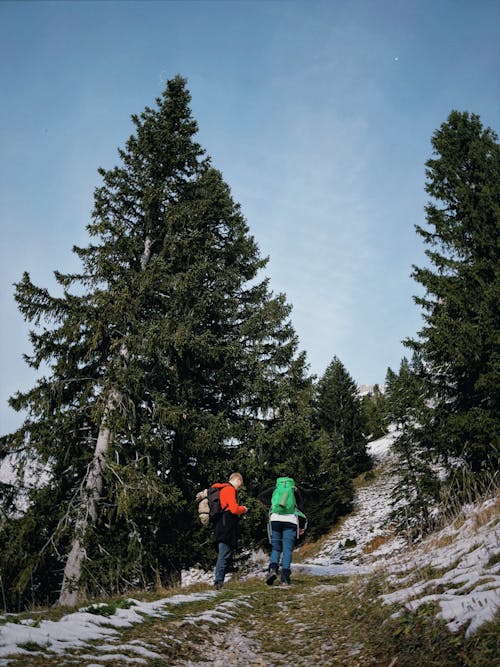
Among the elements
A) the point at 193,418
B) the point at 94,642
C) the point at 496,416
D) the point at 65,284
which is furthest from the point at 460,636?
the point at 65,284

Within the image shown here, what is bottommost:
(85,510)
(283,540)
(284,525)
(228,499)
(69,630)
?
(283,540)

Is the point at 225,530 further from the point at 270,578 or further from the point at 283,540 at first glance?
the point at 270,578

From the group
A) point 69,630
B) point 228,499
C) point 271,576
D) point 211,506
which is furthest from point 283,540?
point 69,630

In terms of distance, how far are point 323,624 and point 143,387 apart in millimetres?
6938

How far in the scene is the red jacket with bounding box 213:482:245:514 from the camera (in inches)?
287

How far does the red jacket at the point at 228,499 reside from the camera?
7.29 m

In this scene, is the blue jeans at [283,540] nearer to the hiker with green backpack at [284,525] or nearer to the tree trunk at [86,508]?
the hiker with green backpack at [284,525]

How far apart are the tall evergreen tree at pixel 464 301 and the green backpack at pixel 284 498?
5.19 m

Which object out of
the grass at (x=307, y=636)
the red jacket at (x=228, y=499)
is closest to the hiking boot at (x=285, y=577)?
the red jacket at (x=228, y=499)

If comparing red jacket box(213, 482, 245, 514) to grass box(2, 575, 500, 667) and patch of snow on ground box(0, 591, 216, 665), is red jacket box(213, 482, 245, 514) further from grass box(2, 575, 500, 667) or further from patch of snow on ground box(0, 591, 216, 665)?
patch of snow on ground box(0, 591, 216, 665)

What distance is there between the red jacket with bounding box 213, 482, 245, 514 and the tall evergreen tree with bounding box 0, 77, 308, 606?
1550 mm

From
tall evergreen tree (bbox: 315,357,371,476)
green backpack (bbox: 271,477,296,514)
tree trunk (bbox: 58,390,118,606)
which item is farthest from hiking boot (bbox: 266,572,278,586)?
tall evergreen tree (bbox: 315,357,371,476)

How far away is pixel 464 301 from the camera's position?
40.8ft

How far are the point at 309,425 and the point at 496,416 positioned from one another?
486 cm
